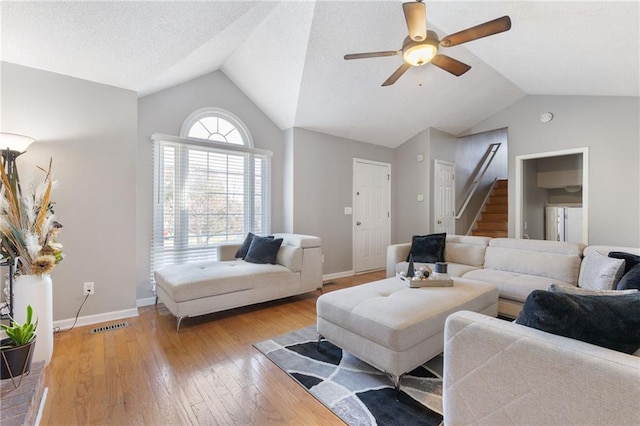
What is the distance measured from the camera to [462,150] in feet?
20.1

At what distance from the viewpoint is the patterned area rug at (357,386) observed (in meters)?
1.66

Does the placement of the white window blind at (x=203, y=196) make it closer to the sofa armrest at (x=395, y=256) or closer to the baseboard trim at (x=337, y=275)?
the baseboard trim at (x=337, y=275)

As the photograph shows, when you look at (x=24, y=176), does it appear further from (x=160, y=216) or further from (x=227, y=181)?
(x=227, y=181)

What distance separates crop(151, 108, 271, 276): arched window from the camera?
12.0ft

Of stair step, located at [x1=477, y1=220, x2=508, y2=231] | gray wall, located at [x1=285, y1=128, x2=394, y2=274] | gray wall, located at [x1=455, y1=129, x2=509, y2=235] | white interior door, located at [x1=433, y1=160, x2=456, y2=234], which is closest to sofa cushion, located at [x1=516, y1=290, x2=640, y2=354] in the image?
gray wall, located at [x1=285, y1=128, x2=394, y2=274]

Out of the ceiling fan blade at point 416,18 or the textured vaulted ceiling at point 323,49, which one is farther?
the textured vaulted ceiling at point 323,49

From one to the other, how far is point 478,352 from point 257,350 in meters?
1.76

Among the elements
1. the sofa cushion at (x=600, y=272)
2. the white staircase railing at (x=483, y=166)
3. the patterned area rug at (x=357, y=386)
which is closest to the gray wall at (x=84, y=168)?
the patterned area rug at (x=357, y=386)

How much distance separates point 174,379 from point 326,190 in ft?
11.2

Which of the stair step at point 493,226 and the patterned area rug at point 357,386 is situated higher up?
the stair step at point 493,226

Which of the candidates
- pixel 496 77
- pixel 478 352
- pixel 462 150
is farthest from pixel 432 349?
pixel 462 150

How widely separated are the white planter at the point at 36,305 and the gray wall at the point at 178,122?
4.37ft

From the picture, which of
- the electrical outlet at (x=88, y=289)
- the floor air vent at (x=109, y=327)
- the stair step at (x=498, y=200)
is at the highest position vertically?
the stair step at (x=498, y=200)

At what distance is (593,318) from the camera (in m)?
1.05
